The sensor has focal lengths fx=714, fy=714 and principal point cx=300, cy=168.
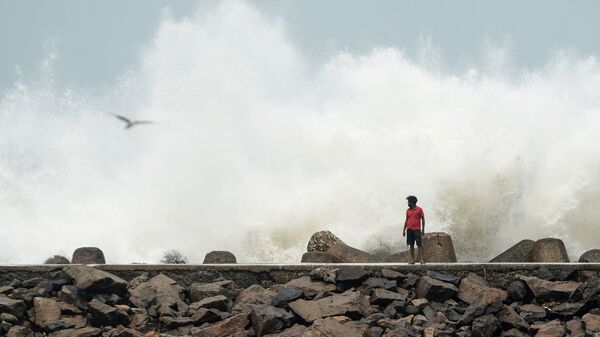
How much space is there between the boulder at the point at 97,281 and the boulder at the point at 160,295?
0.79 ft

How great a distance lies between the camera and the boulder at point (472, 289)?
32.6ft

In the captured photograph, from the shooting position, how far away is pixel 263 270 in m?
11.0

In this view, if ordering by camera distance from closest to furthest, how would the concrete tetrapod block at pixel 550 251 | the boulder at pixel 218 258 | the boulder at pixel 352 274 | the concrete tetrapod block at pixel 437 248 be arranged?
the boulder at pixel 352 274, the concrete tetrapod block at pixel 437 248, the boulder at pixel 218 258, the concrete tetrapod block at pixel 550 251

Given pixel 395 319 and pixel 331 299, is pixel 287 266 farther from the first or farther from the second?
pixel 395 319

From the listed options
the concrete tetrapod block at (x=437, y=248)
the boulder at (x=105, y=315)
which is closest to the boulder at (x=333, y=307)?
the boulder at (x=105, y=315)

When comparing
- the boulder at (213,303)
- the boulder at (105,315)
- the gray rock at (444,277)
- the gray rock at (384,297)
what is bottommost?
the boulder at (105,315)

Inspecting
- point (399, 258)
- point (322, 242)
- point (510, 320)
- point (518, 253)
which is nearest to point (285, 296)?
point (510, 320)

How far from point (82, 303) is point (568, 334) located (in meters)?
6.51

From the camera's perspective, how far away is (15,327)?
9594mm

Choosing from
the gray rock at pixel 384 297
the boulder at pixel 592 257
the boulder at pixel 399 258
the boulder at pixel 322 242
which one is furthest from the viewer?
the boulder at pixel 322 242

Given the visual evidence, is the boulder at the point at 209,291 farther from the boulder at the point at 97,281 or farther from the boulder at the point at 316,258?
the boulder at the point at 316,258

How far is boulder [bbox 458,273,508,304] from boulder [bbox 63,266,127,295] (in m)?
4.84

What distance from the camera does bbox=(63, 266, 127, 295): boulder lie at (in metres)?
10.1

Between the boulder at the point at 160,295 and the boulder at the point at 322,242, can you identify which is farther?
the boulder at the point at 322,242
